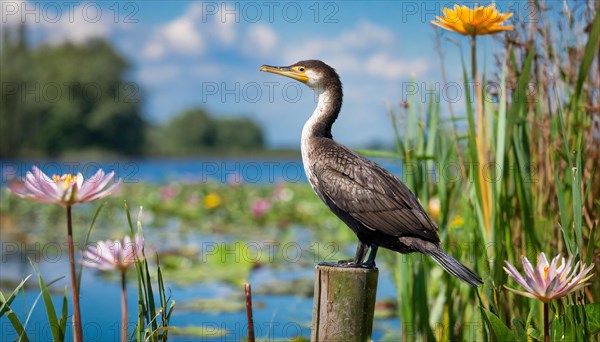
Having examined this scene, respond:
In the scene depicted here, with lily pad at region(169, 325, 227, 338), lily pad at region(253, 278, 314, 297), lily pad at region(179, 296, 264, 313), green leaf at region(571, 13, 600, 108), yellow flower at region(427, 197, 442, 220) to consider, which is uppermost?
green leaf at region(571, 13, 600, 108)

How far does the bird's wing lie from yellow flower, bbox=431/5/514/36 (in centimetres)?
67

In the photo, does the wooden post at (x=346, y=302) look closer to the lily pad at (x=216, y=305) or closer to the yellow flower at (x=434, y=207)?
the yellow flower at (x=434, y=207)

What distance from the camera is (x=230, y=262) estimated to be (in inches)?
246

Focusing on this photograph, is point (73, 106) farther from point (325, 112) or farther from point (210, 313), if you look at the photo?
point (325, 112)

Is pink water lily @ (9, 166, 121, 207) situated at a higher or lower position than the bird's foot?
higher

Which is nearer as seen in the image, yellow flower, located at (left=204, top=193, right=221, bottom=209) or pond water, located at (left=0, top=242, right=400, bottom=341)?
pond water, located at (left=0, top=242, right=400, bottom=341)

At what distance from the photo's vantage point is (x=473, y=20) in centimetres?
264

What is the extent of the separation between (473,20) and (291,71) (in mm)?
745

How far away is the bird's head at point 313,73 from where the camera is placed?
2645mm

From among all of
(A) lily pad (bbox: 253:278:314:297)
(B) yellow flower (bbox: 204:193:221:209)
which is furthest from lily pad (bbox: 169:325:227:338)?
(B) yellow flower (bbox: 204:193:221:209)

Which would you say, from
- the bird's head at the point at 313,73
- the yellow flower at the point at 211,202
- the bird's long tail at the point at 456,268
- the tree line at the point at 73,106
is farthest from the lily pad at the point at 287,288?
the tree line at the point at 73,106

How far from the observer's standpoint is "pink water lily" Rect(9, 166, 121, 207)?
179 centimetres

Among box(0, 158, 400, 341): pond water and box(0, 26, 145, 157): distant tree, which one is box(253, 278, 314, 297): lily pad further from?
box(0, 26, 145, 157): distant tree

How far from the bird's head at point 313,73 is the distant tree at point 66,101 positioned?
25021 millimetres
